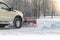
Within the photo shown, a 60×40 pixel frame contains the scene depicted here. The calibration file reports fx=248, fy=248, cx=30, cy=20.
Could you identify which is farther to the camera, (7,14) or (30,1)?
(30,1)

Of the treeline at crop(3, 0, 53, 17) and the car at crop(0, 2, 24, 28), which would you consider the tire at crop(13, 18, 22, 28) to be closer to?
the car at crop(0, 2, 24, 28)

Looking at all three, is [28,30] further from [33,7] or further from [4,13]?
[33,7]

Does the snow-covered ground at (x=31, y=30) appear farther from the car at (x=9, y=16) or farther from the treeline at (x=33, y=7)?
the treeline at (x=33, y=7)

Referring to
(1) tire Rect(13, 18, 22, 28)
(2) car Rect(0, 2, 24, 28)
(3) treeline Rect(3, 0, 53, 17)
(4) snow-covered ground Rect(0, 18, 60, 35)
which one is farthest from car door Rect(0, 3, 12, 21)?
(3) treeline Rect(3, 0, 53, 17)

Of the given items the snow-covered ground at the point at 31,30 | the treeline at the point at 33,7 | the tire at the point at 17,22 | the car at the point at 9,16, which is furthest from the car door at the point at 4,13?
the treeline at the point at 33,7

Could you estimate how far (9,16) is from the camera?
643 inches

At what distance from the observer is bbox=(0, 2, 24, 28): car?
1606 cm

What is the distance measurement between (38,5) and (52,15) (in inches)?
70.9

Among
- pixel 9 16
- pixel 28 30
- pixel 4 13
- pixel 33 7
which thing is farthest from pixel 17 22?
pixel 33 7
